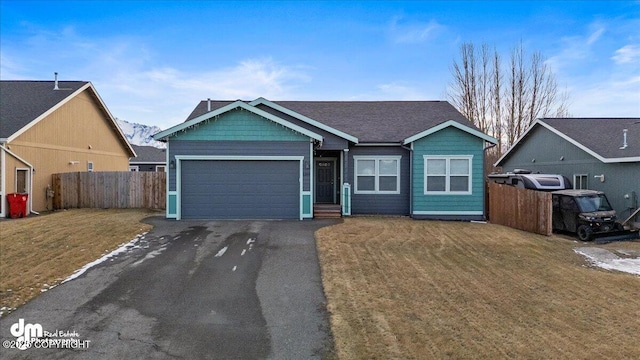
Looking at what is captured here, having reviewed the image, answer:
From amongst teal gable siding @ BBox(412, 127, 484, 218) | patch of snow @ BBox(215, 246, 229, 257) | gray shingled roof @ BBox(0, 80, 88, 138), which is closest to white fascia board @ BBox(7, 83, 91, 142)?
gray shingled roof @ BBox(0, 80, 88, 138)

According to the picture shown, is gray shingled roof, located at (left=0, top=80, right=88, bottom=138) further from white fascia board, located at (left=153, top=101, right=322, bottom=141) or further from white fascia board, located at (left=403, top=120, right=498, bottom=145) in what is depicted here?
white fascia board, located at (left=403, top=120, right=498, bottom=145)

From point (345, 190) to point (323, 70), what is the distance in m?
10.1

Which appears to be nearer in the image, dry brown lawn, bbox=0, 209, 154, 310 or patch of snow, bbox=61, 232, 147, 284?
dry brown lawn, bbox=0, 209, 154, 310

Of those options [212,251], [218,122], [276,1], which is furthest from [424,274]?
[276,1]

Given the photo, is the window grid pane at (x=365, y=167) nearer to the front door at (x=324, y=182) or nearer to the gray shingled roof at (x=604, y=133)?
the front door at (x=324, y=182)

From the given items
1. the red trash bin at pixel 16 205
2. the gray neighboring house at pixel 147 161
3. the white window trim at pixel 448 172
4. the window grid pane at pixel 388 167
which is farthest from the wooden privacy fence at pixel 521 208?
the gray neighboring house at pixel 147 161

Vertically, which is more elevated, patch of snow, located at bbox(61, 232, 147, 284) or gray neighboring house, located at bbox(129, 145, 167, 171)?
gray neighboring house, located at bbox(129, 145, 167, 171)

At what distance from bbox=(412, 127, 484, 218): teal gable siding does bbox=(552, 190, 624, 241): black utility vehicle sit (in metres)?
2.73

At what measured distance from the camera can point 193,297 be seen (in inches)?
258

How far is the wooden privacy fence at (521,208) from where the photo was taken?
1375 cm

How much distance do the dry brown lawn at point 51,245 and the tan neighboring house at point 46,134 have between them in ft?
8.85

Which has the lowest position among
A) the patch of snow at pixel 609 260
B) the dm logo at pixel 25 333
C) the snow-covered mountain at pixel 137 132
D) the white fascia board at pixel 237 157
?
the patch of snow at pixel 609 260

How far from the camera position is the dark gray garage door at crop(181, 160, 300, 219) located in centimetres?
1400

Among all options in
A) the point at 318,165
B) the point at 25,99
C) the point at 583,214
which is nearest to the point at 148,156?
the point at 25,99
